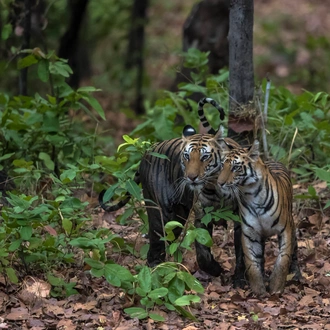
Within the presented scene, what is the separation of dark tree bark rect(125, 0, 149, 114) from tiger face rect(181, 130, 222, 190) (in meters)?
8.98

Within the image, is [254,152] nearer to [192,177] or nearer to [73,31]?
[192,177]

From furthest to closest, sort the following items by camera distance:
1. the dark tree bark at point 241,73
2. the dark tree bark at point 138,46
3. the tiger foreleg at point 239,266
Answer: the dark tree bark at point 138,46, the dark tree bark at point 241,73, the tiger foreleg at point 239,266

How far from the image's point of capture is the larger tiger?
17.9 ft

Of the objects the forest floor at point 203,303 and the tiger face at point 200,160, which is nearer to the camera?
the forest floor at point 203,303

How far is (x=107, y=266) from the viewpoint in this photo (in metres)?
4.97

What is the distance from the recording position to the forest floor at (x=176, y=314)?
486cm

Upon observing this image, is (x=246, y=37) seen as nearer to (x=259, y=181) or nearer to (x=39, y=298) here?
(x=259, y=181)

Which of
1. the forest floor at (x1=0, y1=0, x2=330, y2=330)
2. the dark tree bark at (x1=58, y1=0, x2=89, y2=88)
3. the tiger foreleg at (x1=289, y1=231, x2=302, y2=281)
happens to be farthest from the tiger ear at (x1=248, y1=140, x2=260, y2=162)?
the dark tree bark at (x1=58, y1=0, x2=89, y2=88)

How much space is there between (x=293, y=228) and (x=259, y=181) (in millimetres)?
490

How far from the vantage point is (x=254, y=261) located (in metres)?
5.45

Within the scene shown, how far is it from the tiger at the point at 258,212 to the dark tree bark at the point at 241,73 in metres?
1.43

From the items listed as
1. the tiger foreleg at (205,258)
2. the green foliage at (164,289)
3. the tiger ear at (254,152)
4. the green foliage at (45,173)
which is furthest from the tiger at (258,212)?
the green foliage at (45,173)

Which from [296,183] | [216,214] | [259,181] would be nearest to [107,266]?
[216,214]

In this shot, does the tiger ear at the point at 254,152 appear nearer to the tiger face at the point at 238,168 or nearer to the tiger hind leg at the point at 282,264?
the tiger face at the point at 238,168
